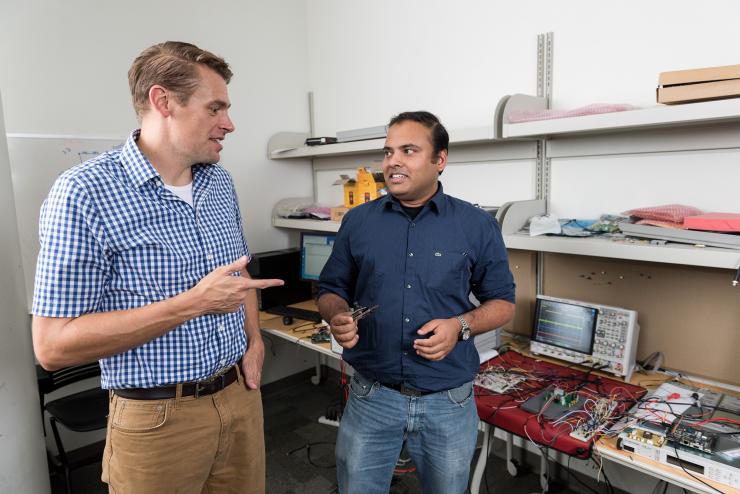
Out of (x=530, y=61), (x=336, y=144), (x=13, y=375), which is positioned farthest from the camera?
(x=336, y=144)

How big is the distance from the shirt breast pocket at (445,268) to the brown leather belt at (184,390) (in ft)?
2.18

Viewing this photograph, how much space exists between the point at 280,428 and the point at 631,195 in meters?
2.39

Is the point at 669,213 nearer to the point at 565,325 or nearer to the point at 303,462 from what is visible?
the point at 565,325

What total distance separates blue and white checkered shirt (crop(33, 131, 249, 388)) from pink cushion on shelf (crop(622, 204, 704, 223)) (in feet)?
4.92

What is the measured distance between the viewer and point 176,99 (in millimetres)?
1231

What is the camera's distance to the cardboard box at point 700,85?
4.73 feet

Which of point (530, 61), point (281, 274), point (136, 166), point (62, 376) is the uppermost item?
point (530, 61)

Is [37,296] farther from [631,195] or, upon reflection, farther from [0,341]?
[631,195]

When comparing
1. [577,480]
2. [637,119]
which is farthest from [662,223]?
[577,480]

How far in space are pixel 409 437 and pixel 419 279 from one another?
19.7 inches

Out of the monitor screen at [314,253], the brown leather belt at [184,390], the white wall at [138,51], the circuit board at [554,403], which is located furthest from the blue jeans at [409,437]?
the white wall at [138,51]

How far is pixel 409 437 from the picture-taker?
1.50 m

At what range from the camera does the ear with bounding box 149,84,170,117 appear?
3.99 ft

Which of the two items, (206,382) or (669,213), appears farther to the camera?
(669,213)
